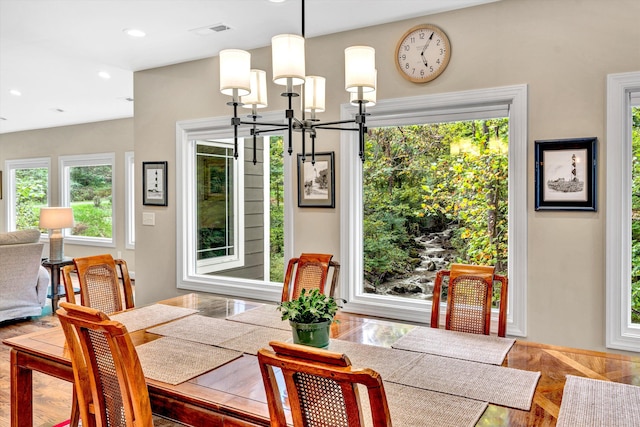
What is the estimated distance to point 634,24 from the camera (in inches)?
102

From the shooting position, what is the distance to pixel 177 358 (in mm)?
1857

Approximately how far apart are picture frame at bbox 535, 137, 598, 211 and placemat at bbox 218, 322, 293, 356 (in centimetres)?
176

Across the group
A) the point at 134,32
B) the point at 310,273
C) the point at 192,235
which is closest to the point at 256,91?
the point at 310,273

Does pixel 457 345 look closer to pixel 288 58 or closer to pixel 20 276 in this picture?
pixel 288 58

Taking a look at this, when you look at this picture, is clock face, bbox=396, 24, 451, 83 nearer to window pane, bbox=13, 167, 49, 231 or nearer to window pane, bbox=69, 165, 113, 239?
window pane, bbox=69, 165, 113, 239

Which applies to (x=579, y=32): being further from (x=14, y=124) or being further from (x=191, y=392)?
(x=14, y=124)

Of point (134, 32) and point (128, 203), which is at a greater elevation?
point (134, 32)

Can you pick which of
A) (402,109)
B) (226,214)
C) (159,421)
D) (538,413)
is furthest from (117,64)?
(538,413)

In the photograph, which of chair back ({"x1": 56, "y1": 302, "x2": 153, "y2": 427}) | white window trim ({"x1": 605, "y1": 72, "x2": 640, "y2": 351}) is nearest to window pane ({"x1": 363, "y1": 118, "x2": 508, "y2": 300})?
white window trim ({"x1": 605, "y1": 72, "x2": 640, "y2": 351})

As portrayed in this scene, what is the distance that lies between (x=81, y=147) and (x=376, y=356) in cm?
786

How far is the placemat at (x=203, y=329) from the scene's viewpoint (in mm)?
2105

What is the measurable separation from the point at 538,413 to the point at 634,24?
231 centimetres

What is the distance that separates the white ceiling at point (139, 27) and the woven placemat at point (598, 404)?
2.37 meters

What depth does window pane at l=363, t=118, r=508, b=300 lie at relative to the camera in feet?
10.5
